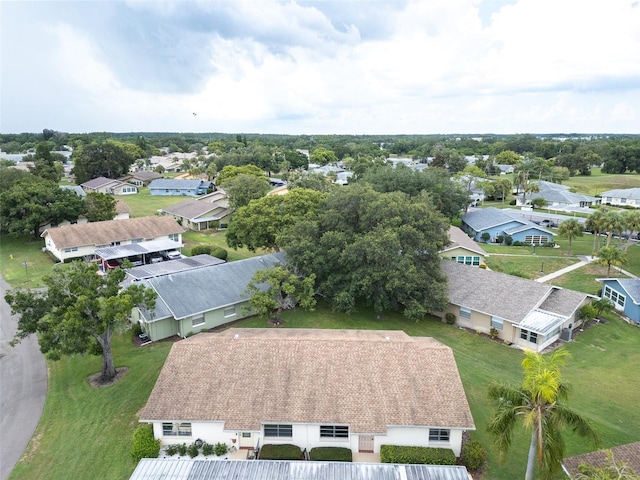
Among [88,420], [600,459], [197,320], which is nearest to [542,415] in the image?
[600,459]

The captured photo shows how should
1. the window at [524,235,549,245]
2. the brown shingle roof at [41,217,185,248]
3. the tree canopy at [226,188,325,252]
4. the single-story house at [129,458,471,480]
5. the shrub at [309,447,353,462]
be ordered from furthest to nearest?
the window at [524,235,549,245] → the brown shingle roof at [41,217,185,248] → the tree canopy at [226,188,325,252] → the shrub at [309,447,353,462] → the single-story house at [129,458,471,480]

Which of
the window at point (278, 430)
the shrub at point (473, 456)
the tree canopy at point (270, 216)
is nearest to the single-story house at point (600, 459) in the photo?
the shrub at point (473, 456)

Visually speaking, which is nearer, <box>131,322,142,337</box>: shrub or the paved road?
the paved road

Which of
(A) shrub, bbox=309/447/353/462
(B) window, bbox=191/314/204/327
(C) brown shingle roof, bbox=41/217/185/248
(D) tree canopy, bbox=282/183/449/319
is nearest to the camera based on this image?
(A) shrub, bbox=309/447/353/462

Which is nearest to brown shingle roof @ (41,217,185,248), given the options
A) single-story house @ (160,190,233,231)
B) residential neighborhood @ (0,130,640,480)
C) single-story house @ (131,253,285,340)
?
residential neighborhood @ (0,130,640,480)

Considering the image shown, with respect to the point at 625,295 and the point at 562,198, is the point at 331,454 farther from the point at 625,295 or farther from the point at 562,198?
the point at 562,198

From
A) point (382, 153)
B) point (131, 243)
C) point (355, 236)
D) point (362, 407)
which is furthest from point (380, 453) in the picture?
point (382, 153)

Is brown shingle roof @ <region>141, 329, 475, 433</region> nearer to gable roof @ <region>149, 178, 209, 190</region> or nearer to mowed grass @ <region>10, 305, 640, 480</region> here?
mowed grass @ <region>10, 305, 640, 480</region>
